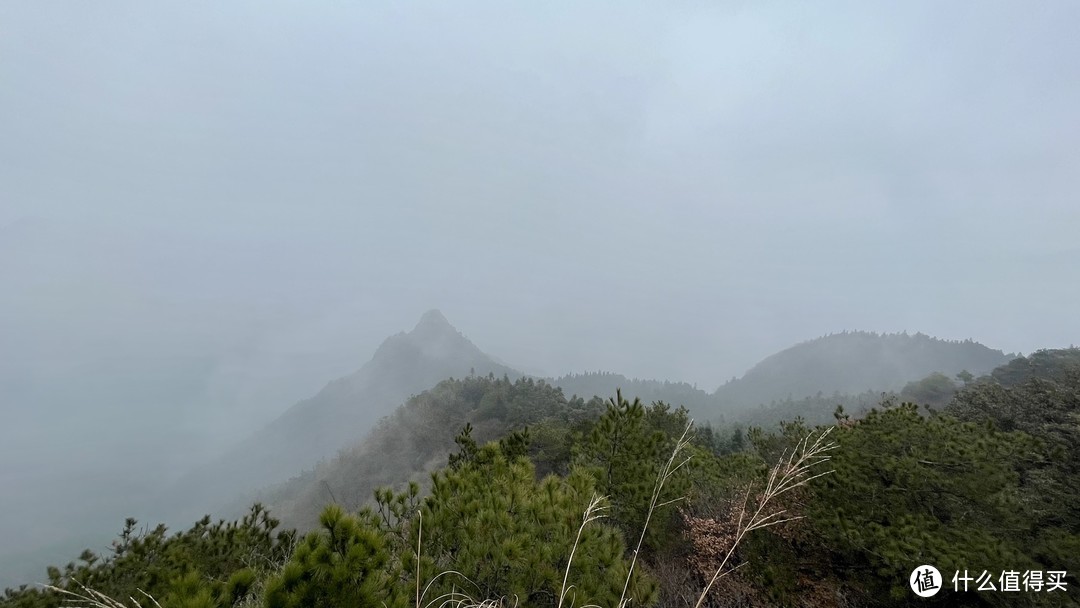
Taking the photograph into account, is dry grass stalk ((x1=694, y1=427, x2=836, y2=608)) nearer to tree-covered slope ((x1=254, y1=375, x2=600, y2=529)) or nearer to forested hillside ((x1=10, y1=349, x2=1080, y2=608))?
forested hillside ((x1=10, y1=349, x2=1080, y2=608))

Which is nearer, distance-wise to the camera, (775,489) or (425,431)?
(775,489)

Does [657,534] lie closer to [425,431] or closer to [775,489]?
[775,489]

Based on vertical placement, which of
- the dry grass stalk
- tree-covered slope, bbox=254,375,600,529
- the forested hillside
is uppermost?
the dry grass stalk

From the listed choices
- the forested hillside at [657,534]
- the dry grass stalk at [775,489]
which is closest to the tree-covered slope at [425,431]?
the forested hillside at [657,534]

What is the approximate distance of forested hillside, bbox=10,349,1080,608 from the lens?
3.59m

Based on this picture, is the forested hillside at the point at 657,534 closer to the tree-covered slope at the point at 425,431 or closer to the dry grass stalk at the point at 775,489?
the dry grass stalk at the point at 775,489

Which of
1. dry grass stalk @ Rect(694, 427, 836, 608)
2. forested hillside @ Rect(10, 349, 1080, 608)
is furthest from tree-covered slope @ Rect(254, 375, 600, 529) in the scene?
dry grass stalk @ Rect(694, 427, 836, 608)

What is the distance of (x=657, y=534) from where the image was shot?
9680mm

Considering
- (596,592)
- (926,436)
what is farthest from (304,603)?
(926,436)

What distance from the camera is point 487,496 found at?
17.8 feet

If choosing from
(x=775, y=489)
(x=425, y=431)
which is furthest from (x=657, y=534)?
(x=425, y=431)

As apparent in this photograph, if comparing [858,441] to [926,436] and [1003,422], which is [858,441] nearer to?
[926,436]

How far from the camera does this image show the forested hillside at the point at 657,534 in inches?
141

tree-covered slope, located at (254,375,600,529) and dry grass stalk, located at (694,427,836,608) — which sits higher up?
dry grass stalk, located at (694,427,836,608)
